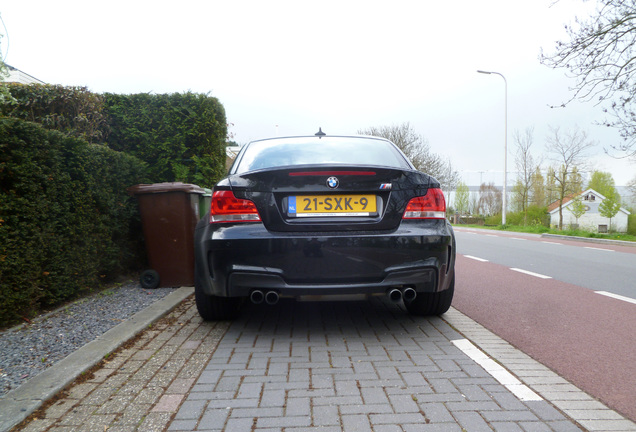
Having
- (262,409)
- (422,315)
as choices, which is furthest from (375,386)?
(422,315)

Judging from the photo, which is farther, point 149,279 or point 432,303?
point 149,279

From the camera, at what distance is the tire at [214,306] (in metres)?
4.06

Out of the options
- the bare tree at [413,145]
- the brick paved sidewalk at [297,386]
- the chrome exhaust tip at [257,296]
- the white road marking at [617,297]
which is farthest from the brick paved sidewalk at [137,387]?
the bare tree at [413,145]

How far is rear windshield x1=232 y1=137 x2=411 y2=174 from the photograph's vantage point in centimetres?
395

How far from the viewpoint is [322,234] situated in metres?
3.45

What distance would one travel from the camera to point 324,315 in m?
4.59

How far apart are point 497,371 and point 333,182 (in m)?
1.63

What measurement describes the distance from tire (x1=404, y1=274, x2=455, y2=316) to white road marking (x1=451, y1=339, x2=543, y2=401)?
0.56 m

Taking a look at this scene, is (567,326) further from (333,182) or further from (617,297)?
(333,182)

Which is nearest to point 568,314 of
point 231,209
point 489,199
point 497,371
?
point 497,371

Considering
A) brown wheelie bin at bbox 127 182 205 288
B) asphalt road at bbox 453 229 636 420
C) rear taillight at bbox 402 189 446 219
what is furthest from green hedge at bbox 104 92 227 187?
rear taillight at bbox 402 189 446 219

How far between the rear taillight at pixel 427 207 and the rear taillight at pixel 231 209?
112cm

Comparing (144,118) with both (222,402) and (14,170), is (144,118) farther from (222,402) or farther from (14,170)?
(222,402)

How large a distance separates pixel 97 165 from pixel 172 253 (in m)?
1.33
